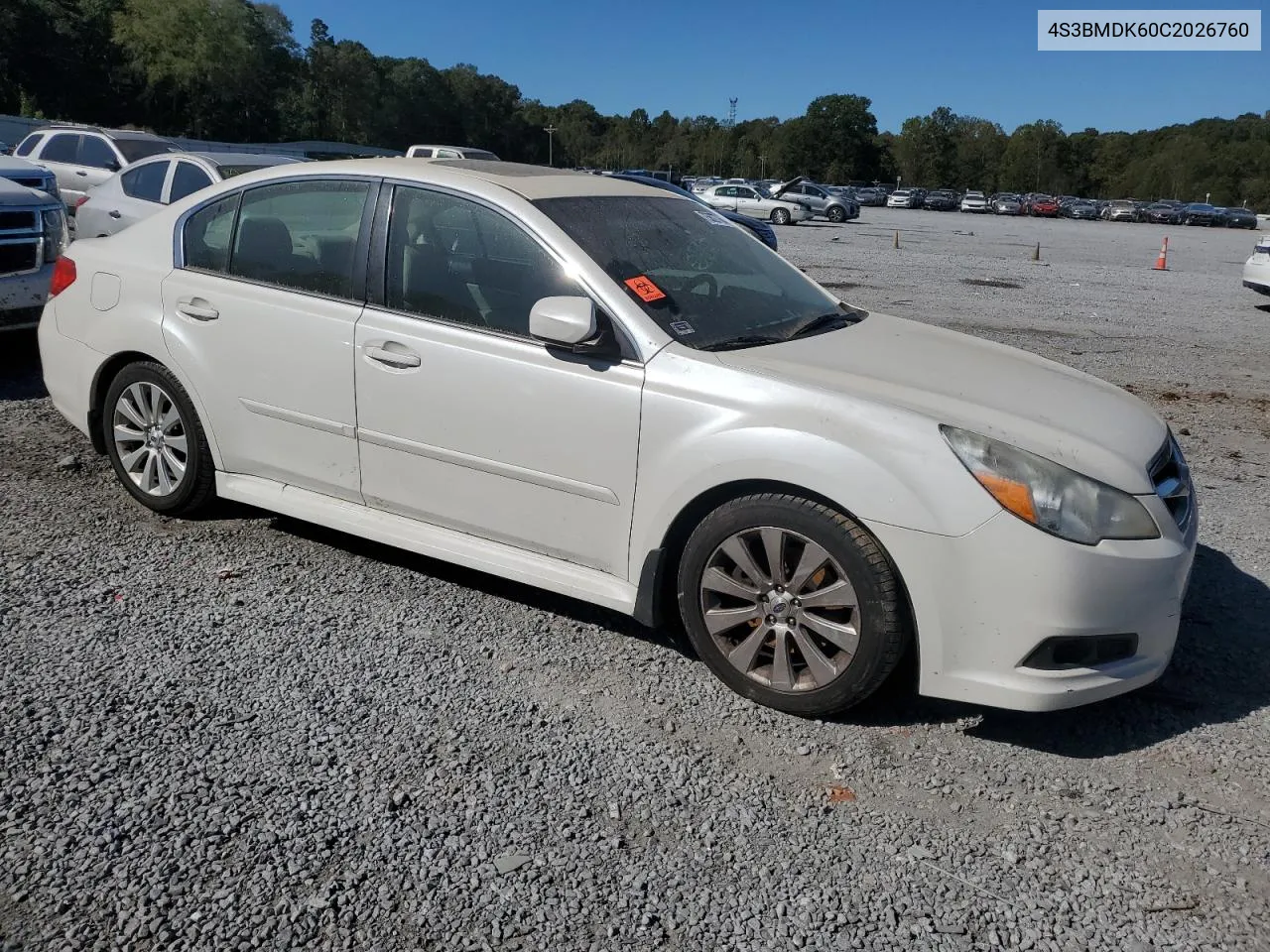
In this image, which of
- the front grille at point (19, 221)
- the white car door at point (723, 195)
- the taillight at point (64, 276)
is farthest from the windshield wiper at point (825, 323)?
the white car door at point (723, 195)

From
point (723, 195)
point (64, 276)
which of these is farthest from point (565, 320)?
point (723, 195)

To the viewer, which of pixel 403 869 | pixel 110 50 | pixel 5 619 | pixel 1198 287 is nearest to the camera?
pixel 403 869

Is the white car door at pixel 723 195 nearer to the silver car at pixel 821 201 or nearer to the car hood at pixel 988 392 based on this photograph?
the silver car at pixel 821 201

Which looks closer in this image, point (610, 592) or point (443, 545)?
point (610, 592)

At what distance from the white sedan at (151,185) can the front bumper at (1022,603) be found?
9.50m

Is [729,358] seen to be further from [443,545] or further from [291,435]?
[291,435]

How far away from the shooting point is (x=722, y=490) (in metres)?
3.48

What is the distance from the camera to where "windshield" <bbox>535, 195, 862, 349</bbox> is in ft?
12.5

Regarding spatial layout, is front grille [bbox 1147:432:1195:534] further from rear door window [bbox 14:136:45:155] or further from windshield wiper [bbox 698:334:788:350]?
rear door window [bbox 14:136:45:155]

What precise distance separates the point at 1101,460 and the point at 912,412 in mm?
604

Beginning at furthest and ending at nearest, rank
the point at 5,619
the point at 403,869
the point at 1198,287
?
the point at 1198,287 → the point at 5,619 → the point at 403,869

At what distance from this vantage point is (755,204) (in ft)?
135

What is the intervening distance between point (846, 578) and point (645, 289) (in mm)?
1288

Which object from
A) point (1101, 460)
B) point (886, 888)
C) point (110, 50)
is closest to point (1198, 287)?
point (1101, 460)
